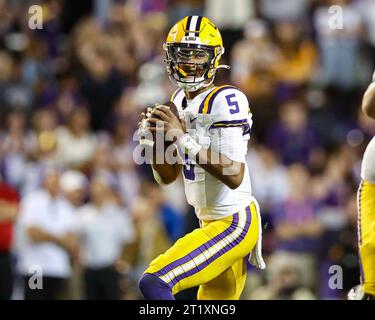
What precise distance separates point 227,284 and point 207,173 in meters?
0.75

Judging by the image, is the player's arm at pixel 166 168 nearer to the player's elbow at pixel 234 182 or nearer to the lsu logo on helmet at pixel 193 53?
the lsu logo on helmet at pixel 193 53

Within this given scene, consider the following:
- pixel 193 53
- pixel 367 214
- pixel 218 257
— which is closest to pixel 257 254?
pixel 218 257

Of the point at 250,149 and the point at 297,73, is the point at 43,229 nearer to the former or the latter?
the point at 250,149

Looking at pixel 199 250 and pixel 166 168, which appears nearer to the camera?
pixel 199 250

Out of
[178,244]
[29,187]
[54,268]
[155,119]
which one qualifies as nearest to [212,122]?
[155,119]

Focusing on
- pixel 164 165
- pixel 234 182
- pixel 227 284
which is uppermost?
pixel 164 165

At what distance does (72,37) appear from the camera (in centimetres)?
1488

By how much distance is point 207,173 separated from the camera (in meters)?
7.04

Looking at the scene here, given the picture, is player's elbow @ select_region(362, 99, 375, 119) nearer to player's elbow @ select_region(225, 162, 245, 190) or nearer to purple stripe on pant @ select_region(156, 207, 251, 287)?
player's elbow @ select_region(225, 162, 245, 190)

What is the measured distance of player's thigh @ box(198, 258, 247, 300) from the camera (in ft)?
23.6

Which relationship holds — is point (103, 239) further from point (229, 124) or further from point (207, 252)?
point (229, 124)

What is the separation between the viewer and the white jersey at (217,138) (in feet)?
22.6

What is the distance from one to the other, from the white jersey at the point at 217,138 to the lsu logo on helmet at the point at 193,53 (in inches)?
4.7

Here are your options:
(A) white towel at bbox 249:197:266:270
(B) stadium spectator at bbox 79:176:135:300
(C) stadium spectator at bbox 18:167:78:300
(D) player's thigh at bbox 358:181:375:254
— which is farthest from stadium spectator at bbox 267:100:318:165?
(D) player's thigh at bbox 358:181:375:254
